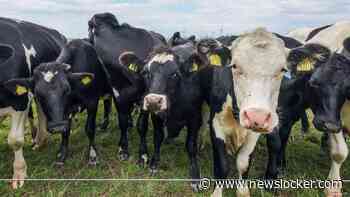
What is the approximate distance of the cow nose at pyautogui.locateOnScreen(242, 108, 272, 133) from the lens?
376 centimetres

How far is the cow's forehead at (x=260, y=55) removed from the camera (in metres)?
4.09

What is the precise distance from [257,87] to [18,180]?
3286 millimetres

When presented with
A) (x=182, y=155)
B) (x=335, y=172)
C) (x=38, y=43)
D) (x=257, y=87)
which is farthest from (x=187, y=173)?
(x=38, y=43)

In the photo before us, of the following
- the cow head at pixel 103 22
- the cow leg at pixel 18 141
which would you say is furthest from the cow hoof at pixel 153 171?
the cow head at pixel 103 22

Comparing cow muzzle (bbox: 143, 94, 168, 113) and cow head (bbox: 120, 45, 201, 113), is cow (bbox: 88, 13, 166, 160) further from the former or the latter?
cow muzzle (bbox: 143, 94, 168, 113)

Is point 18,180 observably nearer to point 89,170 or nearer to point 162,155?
point 89,170

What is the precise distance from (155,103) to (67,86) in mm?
1199

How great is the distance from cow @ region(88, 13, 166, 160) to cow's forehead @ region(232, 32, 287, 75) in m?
2.21

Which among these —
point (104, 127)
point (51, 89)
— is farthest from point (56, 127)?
point (104, 127)

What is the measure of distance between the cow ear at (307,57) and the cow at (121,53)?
7.67 feet

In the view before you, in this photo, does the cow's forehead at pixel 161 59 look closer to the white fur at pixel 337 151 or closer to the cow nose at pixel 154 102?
the cow nose at pixel 154 102

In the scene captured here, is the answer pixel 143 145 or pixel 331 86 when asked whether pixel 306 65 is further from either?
pixel 143 145

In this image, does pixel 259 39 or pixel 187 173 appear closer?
pixel 259 39

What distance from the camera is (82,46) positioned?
6.65 m
